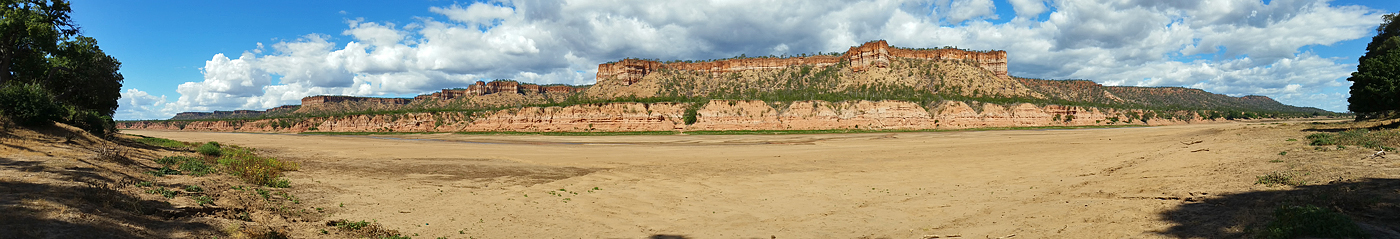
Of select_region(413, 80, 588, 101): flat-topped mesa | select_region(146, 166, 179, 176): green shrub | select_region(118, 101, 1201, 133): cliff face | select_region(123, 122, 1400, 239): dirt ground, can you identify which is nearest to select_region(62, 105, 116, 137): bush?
select_region(123, 122, 1400, 239): dirt ground

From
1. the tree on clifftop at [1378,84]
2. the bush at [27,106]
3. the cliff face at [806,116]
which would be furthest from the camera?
the cliff face at [806,116]

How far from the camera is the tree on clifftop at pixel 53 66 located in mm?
20125

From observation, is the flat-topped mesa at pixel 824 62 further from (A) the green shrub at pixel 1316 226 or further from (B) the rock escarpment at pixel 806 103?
(A) the green shrub at pixel 1316 226

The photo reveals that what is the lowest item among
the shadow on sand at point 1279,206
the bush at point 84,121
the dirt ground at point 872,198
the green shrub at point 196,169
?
the dirt ground at point 872,198

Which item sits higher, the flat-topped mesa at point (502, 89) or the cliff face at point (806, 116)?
the flat-topped mesa at point (502, 89)

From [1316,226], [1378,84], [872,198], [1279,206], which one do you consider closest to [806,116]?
[1378,84]

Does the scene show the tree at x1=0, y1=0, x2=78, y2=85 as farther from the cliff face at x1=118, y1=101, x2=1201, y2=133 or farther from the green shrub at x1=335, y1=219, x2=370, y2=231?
the cliff face at x1=118, y1=101, x2=1201, y2=133

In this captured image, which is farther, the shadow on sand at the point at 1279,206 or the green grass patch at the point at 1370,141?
the green grass patch at the point at 1370,141

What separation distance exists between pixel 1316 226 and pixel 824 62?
116556 mm

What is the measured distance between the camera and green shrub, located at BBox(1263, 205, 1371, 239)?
17.6 feet

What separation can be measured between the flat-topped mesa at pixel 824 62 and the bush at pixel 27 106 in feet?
346

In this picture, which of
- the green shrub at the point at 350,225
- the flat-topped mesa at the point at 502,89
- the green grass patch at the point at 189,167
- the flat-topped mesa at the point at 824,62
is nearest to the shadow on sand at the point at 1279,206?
the green shrub at the point at 350,225

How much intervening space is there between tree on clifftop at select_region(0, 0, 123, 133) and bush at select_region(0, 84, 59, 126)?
0.02 metres

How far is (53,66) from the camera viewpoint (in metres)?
24.3
